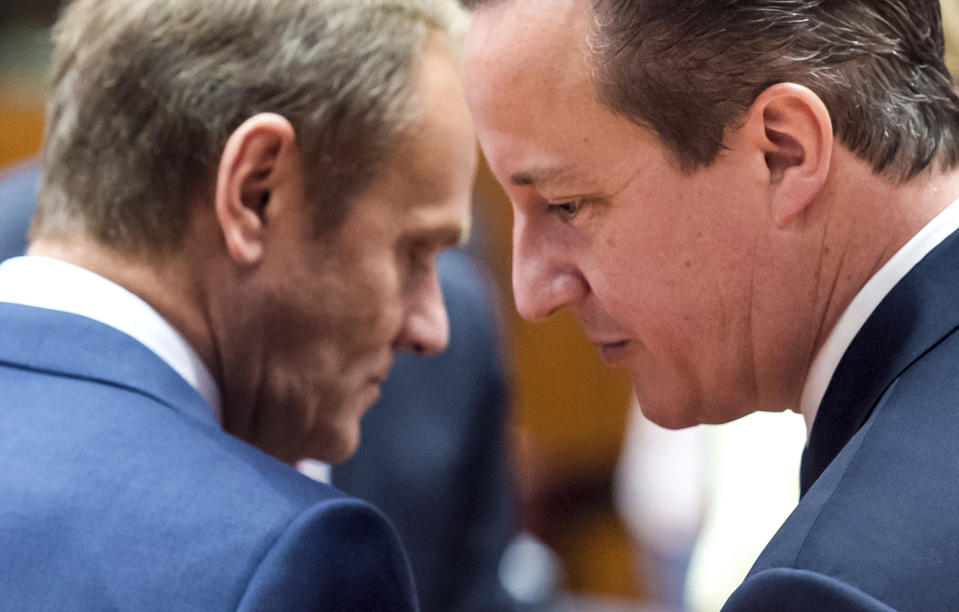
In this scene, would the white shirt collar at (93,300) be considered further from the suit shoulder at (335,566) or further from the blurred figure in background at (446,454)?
the blurred figure in background at (446,454)

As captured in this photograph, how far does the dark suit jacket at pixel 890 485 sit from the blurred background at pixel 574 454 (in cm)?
281

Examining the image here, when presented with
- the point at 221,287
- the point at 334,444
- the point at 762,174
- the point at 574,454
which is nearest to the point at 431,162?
the point at 221,287

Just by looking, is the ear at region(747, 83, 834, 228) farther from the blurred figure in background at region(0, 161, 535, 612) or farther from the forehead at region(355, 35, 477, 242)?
the blurred figure in background at region(0, 161, 535, 612)

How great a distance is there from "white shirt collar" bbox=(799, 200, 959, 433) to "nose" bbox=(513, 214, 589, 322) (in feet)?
0.96

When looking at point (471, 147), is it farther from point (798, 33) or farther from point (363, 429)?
point (363, 429)

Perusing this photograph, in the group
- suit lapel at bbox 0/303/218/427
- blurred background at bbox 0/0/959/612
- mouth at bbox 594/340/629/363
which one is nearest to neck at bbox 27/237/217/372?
suit lapel at bbox 0/303/218/427

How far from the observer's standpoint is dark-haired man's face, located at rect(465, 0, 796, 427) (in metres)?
1.28

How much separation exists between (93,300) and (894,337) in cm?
96

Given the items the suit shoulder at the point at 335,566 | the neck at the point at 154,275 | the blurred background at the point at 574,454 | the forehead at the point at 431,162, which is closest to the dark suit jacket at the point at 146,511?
the suit shoulder at the point at 335,566

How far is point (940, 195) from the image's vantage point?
4.15ft

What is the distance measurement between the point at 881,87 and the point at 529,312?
480mm

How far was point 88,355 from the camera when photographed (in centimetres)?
142

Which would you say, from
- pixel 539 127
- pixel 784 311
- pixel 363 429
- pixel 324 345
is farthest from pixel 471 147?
pixel 363 429

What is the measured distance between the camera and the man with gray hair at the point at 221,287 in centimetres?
124
